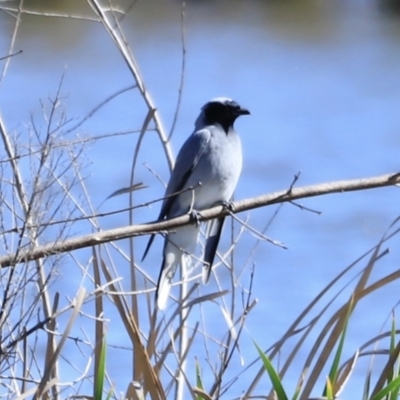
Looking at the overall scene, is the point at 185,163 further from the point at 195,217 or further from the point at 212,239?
the point at 195,217

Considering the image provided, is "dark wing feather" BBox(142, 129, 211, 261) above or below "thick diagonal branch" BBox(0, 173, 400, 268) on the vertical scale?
above

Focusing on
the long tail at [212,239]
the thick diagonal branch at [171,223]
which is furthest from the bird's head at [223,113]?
the thick diagonal branch at [171,223]

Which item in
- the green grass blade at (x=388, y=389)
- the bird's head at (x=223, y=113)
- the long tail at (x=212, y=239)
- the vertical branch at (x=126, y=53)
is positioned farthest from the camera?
the bird's head at (x=223, y=113)

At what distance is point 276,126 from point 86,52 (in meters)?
4.01

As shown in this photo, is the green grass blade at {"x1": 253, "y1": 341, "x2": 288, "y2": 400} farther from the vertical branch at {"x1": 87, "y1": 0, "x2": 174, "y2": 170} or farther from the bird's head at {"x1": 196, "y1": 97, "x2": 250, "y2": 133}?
the bird's head at {"x1": 196, "y1": 97, "x2": 250, "y2": 133}

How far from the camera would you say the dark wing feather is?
4.24 m

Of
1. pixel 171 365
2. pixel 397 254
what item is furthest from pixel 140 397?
pixel 397 254

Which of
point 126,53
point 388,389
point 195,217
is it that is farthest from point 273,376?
point 126,53

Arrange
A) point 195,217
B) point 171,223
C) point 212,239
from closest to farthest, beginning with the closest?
point 171,223 → point 195,217 → point 212,239

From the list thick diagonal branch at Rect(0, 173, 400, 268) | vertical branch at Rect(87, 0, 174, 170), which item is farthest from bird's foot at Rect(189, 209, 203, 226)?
vertical branch at Rect(87, 0, 174, 170)

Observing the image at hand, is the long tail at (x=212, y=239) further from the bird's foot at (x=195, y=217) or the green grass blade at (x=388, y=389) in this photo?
the green grass blade at (x=388, y=389)

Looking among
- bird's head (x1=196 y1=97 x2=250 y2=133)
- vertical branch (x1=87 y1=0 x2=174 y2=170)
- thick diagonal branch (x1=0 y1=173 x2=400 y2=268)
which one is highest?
bird's head (x1=196 y1=97 x2=250 y2=133)

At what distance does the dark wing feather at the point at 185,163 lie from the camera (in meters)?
4.24

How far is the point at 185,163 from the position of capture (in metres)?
4.30
